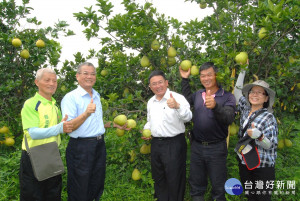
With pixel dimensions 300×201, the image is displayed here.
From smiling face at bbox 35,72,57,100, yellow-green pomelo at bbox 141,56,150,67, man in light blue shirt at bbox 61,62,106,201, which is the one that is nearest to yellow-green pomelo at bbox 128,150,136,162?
man in light blue shirt at bbox 61,62,106,201

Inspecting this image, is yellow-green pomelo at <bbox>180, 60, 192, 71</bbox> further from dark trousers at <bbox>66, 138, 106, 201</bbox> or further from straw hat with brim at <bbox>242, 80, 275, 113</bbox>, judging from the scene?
dark trousers at <bbox>66, 138, 106, 201</bbox>

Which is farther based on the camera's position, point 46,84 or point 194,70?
point 194,70

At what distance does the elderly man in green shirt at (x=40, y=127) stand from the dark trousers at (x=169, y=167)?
3.17ft

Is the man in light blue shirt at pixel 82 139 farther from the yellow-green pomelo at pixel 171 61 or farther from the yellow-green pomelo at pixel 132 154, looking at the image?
the yellow-green pomelo at pixel 171 61

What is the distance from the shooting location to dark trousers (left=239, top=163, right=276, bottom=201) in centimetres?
232

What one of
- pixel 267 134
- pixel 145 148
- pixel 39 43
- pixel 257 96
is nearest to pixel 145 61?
pixel 145 148

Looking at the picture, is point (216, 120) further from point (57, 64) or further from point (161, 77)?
point (57, 64)

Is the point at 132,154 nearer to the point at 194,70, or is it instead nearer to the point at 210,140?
the point at 210,140

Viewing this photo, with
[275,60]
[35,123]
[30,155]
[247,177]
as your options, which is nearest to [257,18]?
[275,60]

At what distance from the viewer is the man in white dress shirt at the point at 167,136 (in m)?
2.56

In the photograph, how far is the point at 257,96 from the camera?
2.41 meters

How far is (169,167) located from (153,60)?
1428 millimetres

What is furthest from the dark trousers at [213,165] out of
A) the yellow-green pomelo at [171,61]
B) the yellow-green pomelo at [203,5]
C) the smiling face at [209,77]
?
the yellow-green pomelo at [203,5]

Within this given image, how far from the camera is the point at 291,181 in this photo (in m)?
3.12
